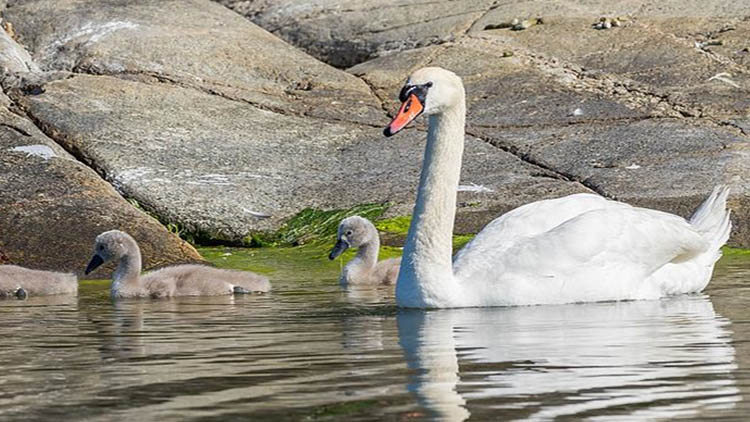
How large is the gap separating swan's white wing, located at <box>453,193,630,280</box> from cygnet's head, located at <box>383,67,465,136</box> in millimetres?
872

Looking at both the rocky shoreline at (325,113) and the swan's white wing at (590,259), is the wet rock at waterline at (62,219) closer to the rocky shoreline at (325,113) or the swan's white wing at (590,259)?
the rocky shoreline at (325,113)

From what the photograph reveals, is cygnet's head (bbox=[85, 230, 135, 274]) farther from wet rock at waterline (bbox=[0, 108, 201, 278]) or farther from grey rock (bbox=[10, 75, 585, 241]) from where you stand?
grey rock (bbox=[10, 75, 585, 241])

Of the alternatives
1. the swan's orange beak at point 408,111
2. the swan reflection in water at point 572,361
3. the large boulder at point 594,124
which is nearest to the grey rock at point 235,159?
the large boulder at point 594,124

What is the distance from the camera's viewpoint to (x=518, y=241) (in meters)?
9.84

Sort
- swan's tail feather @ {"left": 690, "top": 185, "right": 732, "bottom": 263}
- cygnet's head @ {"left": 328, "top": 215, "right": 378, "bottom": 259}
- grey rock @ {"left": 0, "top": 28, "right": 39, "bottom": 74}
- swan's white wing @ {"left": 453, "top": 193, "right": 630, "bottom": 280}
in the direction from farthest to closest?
1. grey rock @ {"left": 0, "top": 28, "right": 39, "bottom": 74}
2. cygnet's head @ {"left": 328, "top": 215, "right": 378, "bottom": 259}
3. swan's tail feather @ {"left": 690, "top": 185, "right": 732, "bottom": 263}
4. swan's white wing @ {"left": 453, "top": 193, "right": 630, "bottom": 280}

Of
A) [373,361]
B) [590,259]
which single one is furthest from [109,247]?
[373,361]

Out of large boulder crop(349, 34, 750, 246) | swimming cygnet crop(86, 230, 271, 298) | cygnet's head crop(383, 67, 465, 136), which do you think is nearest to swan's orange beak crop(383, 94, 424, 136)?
cygnet's head crop(383, 67, 465, 136)

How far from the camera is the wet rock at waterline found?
43.2 ft

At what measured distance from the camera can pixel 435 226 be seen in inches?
382

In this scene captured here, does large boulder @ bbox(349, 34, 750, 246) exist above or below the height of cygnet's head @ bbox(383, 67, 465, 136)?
below

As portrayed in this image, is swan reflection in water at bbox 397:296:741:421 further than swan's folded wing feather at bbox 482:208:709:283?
No

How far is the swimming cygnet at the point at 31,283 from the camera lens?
1145 centimetres

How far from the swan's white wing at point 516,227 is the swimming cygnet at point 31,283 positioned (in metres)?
2.97

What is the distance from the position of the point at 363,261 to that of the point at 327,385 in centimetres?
622
